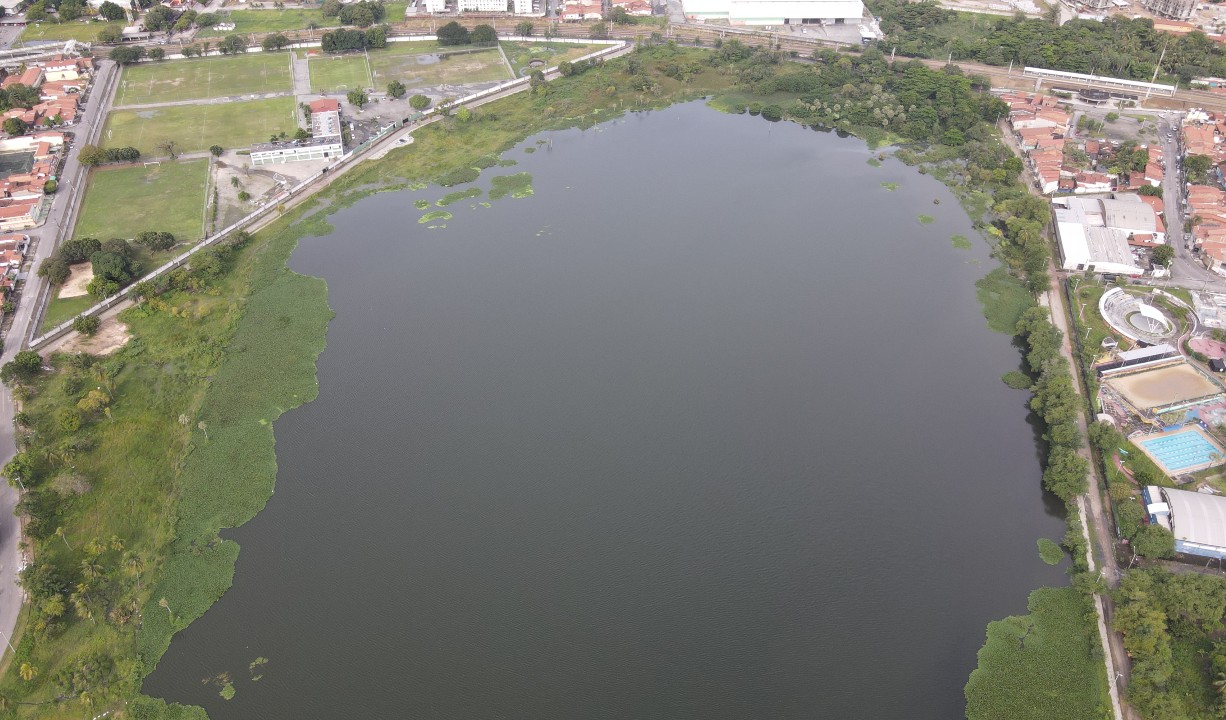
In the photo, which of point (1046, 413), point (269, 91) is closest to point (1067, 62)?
point (1046, 413)

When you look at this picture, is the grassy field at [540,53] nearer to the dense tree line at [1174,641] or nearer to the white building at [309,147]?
the white building at [309,147]

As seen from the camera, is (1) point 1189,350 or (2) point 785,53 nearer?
(1) point 1189,350

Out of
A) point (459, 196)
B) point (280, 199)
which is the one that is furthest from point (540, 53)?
point (280, 199)

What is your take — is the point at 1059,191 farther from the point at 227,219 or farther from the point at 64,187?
the point at 64,187

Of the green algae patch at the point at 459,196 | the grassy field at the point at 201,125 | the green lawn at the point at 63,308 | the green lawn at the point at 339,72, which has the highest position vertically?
the green lawn at the point at 339,72

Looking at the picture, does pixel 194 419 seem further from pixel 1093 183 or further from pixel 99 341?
pixel 1093 183

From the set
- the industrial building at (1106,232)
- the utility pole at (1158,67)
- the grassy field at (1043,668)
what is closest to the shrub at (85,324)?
the grassy field at (1043,668)

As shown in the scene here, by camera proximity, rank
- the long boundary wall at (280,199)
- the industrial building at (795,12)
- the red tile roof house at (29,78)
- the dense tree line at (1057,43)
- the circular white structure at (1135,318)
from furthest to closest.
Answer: the industrial building at (795,12)
the dense tree line at (1057,43)
the red tile roof house at (29,78)
the long boundary wall at (280,199)
the circular white structure at (1135,318)
